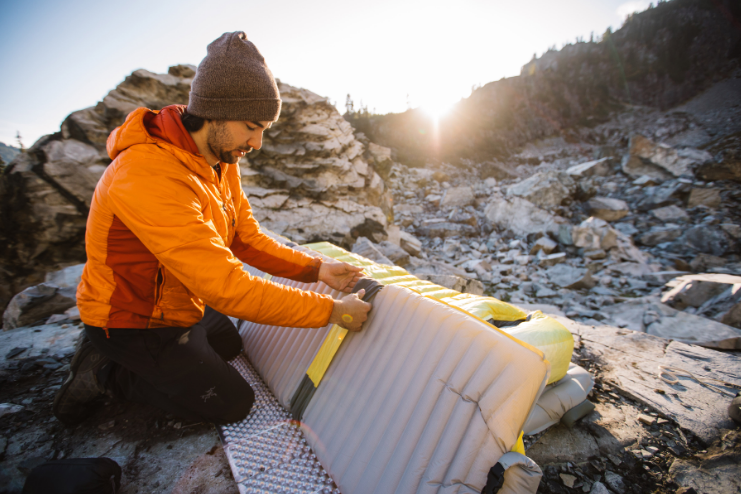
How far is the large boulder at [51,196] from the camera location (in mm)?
3729

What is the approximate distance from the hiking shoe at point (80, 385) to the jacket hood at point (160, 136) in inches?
44.4

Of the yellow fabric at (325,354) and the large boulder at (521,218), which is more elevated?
the large boulder at (521,218)

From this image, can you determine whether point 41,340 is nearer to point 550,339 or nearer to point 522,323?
point 522,323

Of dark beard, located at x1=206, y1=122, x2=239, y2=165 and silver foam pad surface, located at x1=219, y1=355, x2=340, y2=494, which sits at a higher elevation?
dark beard, located at x1=206, y1=122, x2=239, y2=165

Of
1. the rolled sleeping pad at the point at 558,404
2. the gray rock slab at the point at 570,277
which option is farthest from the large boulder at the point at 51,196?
the gray rock slab at the point at 570,277

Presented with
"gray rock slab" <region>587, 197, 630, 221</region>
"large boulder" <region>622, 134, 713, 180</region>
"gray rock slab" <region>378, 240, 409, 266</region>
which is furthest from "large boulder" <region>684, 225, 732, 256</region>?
"gray rock slab" <region>378, 240, 409, 266</region>

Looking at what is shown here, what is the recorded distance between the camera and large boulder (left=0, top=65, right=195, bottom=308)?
373 centimetres

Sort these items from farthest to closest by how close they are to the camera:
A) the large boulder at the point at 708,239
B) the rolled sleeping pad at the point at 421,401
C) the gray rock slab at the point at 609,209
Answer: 1. the gray rock slab at the point at 609,209
2. the large boulder at the point at 708,239
3. the rolled sleeping pad at the point at 421,401

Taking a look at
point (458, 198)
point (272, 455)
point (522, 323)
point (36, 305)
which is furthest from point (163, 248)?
point (458, 198)

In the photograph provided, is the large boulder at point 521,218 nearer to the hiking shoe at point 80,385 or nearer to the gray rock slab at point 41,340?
the hiking shoe at point 80,385

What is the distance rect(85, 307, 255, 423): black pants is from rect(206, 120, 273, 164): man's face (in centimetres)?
96

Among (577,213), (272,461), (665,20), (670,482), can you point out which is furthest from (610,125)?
(272,461)

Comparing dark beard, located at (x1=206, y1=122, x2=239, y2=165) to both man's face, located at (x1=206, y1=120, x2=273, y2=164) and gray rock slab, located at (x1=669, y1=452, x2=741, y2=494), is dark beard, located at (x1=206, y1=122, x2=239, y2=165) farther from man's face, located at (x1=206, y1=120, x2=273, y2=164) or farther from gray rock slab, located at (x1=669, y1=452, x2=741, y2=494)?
gray rock slab, located at (x1=669, y1=452, x2=741, y2=494)

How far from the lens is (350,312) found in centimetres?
147
